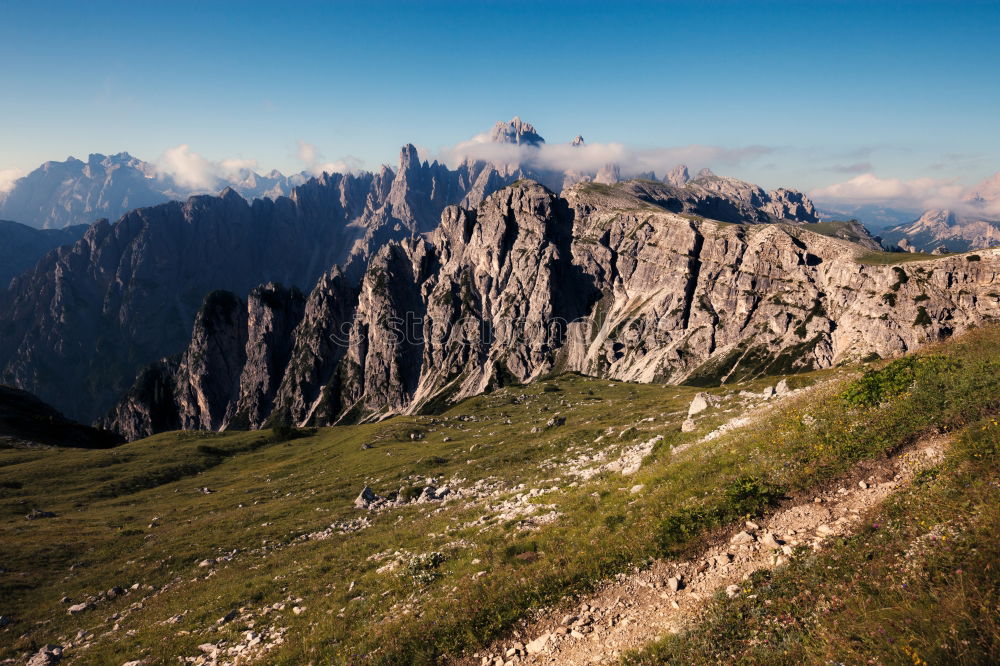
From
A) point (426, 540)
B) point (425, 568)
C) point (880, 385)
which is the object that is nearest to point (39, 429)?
point (426, 540)

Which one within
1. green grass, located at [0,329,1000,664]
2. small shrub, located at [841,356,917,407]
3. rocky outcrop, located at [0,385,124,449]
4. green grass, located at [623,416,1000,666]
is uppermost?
small shrub, located at [841,356,917,407]

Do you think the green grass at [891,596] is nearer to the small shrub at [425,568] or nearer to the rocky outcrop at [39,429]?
the small shrub at [425,568]

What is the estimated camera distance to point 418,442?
85750 mm

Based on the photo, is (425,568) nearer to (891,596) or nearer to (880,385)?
(891,596)

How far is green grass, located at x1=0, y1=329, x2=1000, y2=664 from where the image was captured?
45.7ft

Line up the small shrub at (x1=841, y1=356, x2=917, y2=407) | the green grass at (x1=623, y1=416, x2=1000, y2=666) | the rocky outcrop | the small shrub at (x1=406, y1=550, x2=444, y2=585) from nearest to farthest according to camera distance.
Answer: the green grass at (x1=623, y1=416, x2=1000, y2=666) → the small shrub at (x1=841, y1=356, x2=917, y2=407) → the small shrub at (x1=406, y1=550, x2=444, y2=585) → the rocky outcrop

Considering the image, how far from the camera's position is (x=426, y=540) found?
24188 mm

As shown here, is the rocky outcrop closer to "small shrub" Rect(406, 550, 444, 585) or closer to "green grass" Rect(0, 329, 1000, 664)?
"green grass" Rect(0, 329, 1000, 664)

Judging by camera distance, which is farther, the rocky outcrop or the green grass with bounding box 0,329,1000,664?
the rocky outcrop

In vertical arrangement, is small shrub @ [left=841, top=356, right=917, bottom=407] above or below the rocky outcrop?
above

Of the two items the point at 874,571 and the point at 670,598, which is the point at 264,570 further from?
the point at 874,571

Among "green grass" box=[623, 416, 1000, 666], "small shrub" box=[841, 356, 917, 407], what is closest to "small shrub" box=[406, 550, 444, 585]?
"green grass" box=[623, 416, 1000, 666]

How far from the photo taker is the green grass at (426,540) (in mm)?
13938

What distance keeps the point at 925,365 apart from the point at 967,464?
344 inches
